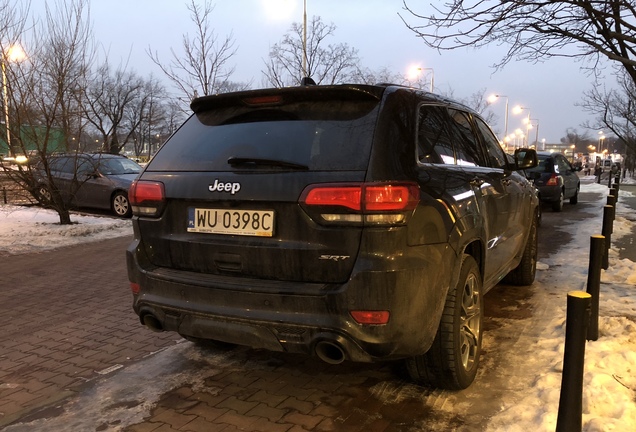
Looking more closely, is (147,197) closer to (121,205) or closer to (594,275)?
(594,275)

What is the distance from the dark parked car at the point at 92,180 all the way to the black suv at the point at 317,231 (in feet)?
27.7

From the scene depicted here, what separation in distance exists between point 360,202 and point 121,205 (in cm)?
1050

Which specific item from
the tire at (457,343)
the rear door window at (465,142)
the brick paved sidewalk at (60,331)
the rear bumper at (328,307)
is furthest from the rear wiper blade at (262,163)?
the brick paved sidewalk at (60,331)

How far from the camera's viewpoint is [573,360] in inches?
92.1

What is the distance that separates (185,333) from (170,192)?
0.85m

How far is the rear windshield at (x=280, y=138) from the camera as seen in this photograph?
2.70 m

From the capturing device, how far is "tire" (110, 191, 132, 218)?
11812mm

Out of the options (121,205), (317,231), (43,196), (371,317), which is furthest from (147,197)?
(121,205)

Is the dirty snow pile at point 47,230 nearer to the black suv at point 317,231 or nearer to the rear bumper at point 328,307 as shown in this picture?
the black suv at point 317,231

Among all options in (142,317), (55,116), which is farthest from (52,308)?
(55,116)

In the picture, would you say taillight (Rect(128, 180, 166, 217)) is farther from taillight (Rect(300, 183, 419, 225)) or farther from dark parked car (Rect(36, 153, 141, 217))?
dark parked car (Rect(36, 153, 141, 217))

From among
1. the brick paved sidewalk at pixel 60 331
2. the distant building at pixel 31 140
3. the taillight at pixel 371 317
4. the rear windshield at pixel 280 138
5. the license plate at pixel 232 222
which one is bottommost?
the brick paved sidewalk at pixel 60 331

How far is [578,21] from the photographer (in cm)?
612

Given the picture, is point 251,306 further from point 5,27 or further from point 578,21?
point 5,27
